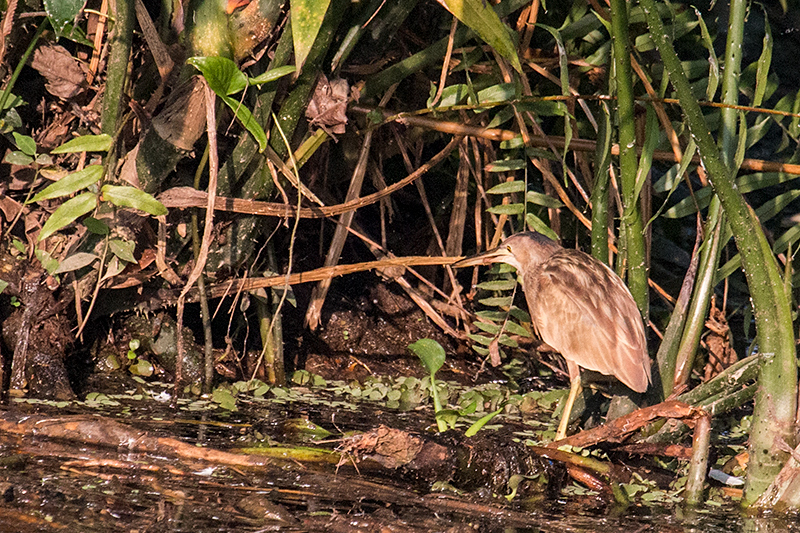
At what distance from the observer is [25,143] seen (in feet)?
11.9

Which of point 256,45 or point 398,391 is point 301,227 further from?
point 256,45

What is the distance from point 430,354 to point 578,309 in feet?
2.39

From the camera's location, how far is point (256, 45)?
3426 mm

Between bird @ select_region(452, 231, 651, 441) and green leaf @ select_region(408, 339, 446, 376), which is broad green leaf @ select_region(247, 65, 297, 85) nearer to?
green leaf @ select_region(408, 339, 446, 376)

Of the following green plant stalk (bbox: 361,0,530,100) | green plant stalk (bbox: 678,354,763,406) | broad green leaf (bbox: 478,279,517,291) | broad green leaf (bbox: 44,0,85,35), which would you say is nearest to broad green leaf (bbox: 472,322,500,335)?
broad green leaf (bbox: 478,279,517,291)

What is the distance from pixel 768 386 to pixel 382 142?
85.1 inches

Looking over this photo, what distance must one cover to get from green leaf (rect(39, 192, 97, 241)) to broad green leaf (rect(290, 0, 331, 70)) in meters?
0.94

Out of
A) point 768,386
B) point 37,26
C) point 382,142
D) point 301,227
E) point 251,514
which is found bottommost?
point 251,514

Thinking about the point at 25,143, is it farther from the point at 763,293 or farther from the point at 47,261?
the point at 763,293

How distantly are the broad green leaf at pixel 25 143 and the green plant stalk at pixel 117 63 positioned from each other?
33 centimetres

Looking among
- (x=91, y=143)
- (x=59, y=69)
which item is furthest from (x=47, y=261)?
(x=59, y=69)

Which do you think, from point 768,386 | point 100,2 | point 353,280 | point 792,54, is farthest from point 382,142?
point 792,54

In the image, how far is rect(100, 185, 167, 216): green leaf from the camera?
10.6 ft

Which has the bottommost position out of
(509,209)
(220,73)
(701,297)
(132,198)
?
(701,297)
